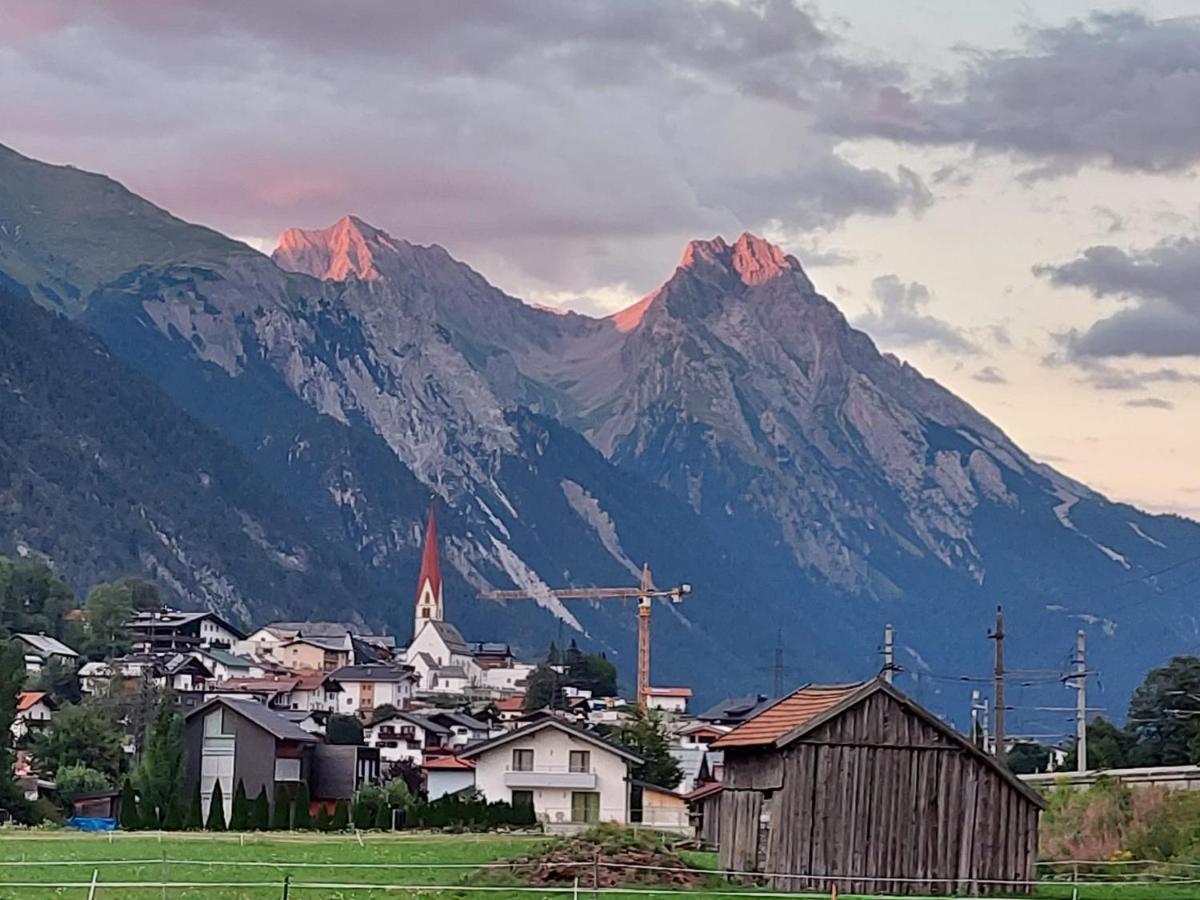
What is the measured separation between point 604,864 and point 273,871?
7.22m

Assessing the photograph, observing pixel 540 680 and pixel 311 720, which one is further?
pixel 540 680

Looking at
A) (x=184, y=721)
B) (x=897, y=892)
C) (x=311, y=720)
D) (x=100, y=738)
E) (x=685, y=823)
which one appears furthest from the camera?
(x=311, y=720)

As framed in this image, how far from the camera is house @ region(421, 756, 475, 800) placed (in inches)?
4107

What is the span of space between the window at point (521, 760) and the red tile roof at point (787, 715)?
47732 millimetres

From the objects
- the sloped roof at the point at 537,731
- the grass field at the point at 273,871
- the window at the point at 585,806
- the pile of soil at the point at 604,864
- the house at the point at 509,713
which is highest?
the house at the point at 509,713

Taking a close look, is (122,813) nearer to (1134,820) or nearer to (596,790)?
(596,790)

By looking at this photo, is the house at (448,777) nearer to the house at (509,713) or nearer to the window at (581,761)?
the window at (581,761)

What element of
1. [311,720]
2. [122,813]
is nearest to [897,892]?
[122,813]

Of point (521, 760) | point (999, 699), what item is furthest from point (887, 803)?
point (521, 760)

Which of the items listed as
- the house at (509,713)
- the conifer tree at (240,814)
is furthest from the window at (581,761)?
the house at (509,713)

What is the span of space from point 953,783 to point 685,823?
5230 centimetres

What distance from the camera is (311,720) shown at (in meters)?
157

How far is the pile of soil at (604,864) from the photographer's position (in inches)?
1651

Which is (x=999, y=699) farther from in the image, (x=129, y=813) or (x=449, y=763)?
(x=129, y=813)
